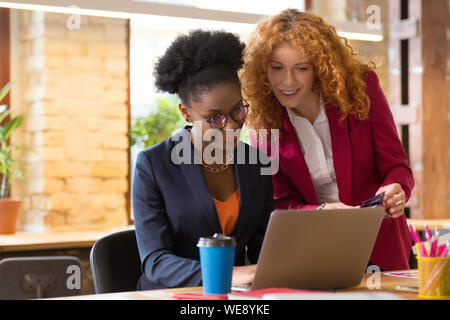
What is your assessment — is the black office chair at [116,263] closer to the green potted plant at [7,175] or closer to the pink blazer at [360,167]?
the pink blazer at [360,167]

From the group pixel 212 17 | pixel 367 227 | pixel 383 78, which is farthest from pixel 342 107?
pixel 383 78

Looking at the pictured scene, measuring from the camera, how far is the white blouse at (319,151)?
90.4 inches

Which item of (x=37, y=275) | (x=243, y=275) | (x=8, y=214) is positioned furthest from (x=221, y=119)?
(x=8, y=214)

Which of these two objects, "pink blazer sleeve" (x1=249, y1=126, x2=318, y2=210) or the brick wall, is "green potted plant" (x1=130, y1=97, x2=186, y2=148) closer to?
the brick wall

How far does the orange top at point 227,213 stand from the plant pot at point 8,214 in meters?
2.55

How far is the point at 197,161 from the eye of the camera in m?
1.94

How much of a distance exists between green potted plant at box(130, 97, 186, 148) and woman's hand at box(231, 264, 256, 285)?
318 centimetres

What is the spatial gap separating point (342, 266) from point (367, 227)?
0.12m

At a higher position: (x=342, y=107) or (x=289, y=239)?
(x=342, y=107)

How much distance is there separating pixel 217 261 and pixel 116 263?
572 mm

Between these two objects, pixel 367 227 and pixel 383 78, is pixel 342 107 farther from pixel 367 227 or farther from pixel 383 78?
pixel 383 78

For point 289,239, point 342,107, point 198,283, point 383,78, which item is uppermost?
point 383,78

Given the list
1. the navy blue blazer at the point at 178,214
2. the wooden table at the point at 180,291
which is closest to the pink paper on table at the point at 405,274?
the wooden table at the point at 180,291

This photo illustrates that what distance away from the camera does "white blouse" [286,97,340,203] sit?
7.53 ft
